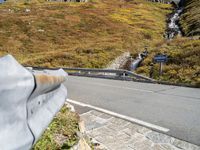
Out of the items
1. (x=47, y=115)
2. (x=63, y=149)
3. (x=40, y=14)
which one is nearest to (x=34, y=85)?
(x=47, y=115)

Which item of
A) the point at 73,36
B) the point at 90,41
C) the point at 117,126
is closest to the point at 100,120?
the point at 117,126

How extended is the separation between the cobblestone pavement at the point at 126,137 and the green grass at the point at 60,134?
2.79 feet

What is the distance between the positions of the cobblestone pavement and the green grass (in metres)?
0.85

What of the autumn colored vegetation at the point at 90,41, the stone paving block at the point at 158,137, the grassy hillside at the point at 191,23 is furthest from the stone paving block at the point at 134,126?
the grassy hillside at the point at 191,23

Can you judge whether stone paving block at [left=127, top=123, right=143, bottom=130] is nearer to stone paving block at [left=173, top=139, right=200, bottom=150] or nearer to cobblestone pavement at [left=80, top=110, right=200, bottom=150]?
cobblestone pavement at [left=80, top=110, right=200, bottom=150]

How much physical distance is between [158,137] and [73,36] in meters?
46.5

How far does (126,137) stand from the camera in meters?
5.58

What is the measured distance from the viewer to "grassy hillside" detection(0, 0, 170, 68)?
34.9 metres

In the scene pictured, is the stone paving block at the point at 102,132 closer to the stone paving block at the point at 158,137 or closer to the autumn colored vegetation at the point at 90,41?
the stone paving block at the point at 158,137

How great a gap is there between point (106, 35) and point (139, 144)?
46857 millimetres

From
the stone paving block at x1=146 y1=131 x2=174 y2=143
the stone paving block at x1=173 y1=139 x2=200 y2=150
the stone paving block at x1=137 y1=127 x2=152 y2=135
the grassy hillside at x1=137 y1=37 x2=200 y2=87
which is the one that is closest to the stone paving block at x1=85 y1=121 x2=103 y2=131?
the stone paving block at x1=137 y1=127 x2=152 y2=135

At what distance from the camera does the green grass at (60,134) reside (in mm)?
3369

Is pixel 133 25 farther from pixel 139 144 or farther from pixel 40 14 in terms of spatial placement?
pixel 139 144

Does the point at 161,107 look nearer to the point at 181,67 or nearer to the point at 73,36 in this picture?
the point at 181,67
